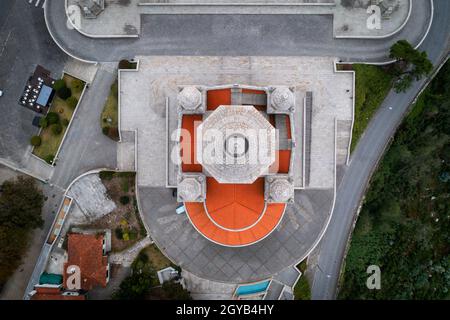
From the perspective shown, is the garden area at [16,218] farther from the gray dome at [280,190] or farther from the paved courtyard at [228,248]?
the gray dome at [280,190]

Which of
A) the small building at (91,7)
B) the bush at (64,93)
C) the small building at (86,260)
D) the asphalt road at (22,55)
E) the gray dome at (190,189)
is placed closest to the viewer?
the gray dome at (190,189)

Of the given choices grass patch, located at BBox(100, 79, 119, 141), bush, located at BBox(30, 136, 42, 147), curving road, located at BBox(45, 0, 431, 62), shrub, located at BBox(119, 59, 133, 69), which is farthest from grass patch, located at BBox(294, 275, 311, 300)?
bush, located at BBox(30, 136, 42, 147)

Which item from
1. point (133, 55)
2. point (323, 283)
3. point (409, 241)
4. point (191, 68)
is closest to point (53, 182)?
point (133, 55)

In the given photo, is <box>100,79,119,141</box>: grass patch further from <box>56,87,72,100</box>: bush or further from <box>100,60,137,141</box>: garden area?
<box>56,87,72,100</box>: bush

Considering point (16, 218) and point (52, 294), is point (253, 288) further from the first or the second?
point (16, 218)

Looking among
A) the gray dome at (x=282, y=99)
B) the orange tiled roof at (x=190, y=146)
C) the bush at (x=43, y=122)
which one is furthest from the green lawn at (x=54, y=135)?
the gray dome at (x=282, y=99)

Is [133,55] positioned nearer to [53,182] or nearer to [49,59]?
[49,59]

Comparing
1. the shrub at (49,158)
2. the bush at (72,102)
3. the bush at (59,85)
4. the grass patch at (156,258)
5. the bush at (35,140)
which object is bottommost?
the grass patch at (156,258)
